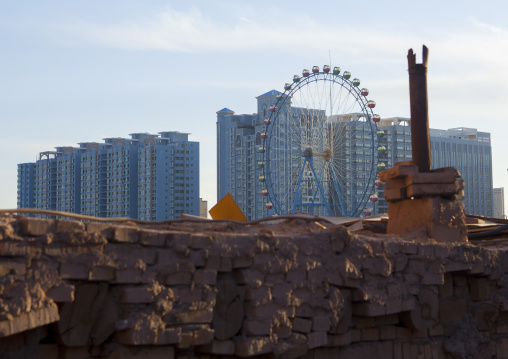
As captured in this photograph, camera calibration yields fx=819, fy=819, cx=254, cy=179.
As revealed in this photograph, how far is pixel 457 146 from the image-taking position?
10256cm

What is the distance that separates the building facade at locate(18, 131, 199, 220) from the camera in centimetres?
7994

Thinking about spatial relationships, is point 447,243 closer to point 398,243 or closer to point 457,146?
point 398,243

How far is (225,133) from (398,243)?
239 ft

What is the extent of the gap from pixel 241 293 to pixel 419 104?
3080 millimetres

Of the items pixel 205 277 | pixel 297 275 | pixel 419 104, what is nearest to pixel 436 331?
pixel 297 275

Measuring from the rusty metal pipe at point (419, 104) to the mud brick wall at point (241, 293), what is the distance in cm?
107

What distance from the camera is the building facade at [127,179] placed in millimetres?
79938

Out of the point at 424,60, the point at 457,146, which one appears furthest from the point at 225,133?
the point at 424,60

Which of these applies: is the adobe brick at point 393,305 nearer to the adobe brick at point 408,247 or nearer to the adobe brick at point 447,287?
the adobe brick at point 408,247

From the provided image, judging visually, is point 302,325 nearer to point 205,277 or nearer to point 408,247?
point 205,277

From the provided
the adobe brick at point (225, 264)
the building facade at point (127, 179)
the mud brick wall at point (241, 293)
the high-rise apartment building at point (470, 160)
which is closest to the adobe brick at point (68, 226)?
the mud brick wall at point (241, 293)

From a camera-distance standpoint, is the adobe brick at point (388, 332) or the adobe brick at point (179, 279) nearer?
the adobe brick at point (179, 279)

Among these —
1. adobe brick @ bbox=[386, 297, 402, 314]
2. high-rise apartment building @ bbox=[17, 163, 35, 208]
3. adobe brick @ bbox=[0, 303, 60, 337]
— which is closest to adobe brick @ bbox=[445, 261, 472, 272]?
adobe brick @ bbox=[386, 297, 402, 314]

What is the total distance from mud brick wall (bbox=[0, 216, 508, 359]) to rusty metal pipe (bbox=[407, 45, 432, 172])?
3.50ft
